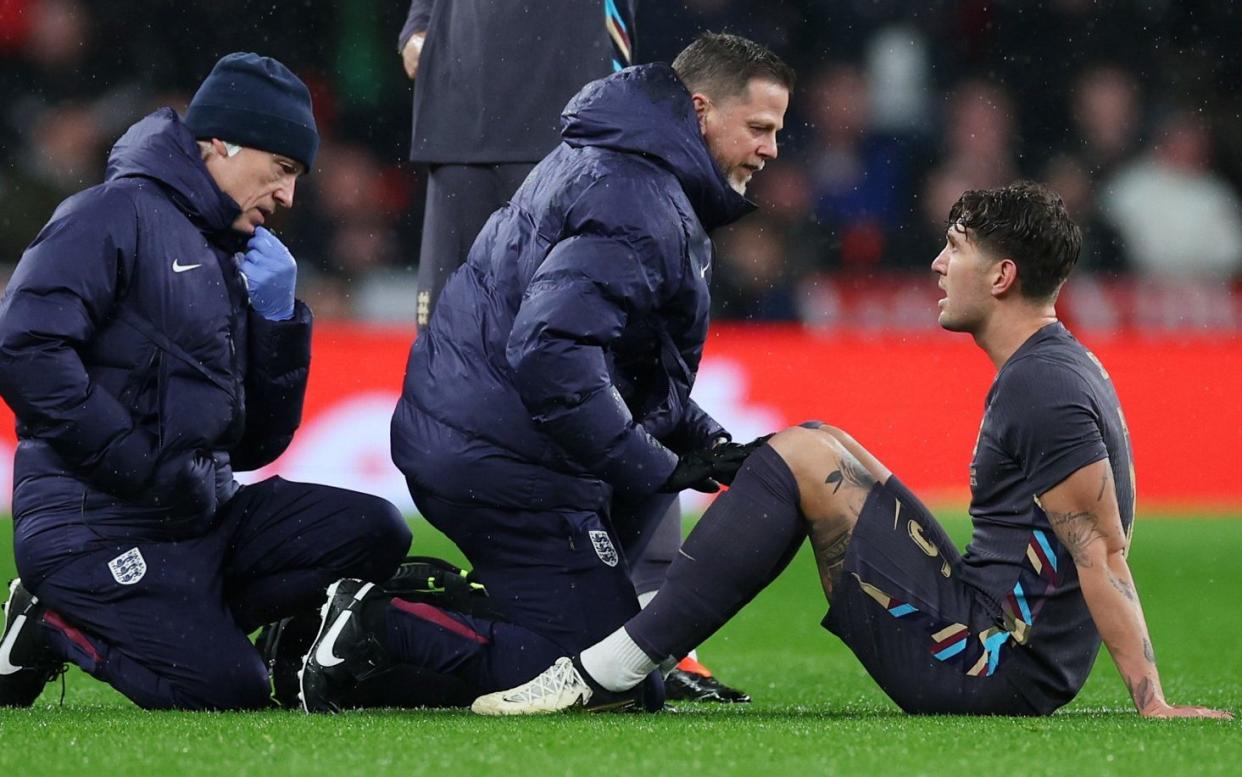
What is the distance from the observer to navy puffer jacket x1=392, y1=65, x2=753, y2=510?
13.1ft

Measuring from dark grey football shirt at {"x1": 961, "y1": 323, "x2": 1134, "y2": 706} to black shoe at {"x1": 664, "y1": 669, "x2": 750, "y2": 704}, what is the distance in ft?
3.05

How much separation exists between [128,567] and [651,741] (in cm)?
141

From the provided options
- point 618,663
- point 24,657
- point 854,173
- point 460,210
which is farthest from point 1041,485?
point 854,173

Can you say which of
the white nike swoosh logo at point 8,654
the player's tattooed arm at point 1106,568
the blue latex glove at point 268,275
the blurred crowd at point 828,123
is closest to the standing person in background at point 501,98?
the blue latex glove at point 268,275

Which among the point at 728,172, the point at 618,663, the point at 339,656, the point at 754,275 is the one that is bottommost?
the point at 754,275

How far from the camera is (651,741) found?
3561 millimetres

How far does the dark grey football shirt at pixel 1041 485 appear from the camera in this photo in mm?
3832

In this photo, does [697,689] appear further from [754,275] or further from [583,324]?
[754,275]

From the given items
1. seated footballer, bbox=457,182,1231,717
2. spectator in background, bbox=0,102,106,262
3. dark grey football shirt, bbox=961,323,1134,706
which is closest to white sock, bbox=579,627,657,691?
seated footballer, bbox=457,182,1231,717

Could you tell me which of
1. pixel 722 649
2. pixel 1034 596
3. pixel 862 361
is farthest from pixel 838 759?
pixel 862 361

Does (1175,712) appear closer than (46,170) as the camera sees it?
Yes

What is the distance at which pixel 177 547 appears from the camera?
14.5ft

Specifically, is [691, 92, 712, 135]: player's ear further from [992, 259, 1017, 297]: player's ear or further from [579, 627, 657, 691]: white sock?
[579, 627, 657, 691]: white sock

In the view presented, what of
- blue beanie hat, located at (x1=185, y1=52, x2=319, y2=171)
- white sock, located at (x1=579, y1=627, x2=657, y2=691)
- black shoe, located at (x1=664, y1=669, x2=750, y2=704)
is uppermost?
blue beanie hat, located at (x1=185, y1=52, x2=319, y2=171)
